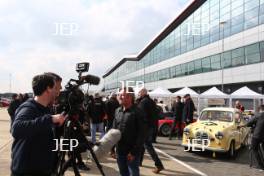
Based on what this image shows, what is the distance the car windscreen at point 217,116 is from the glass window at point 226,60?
104 ft

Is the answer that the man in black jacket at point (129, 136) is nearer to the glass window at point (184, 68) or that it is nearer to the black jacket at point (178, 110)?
the black jacket at point (178, 110)

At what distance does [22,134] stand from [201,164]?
26.5 feet

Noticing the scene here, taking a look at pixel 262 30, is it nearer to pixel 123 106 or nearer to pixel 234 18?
pixel 234 18

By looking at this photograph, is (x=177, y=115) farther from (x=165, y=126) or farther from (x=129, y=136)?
(x=129, y=136)

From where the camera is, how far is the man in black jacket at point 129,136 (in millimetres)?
5656

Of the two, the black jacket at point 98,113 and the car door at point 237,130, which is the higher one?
the black jacket at point 98,113

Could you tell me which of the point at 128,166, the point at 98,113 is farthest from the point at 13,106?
the point at 128,166

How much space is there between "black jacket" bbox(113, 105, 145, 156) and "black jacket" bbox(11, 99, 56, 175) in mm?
2254

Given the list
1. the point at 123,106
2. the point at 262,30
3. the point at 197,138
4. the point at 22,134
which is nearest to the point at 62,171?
the point at 22,134

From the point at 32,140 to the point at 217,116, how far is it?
35.9 ft

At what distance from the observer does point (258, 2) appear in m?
38.5

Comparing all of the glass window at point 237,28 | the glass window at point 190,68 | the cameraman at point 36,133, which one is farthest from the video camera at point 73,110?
the glass window at point 190,68

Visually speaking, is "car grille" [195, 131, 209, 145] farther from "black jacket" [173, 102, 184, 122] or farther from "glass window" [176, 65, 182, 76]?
"glass window" [176, 65, 182, 76]

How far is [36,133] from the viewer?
331 centimetres
